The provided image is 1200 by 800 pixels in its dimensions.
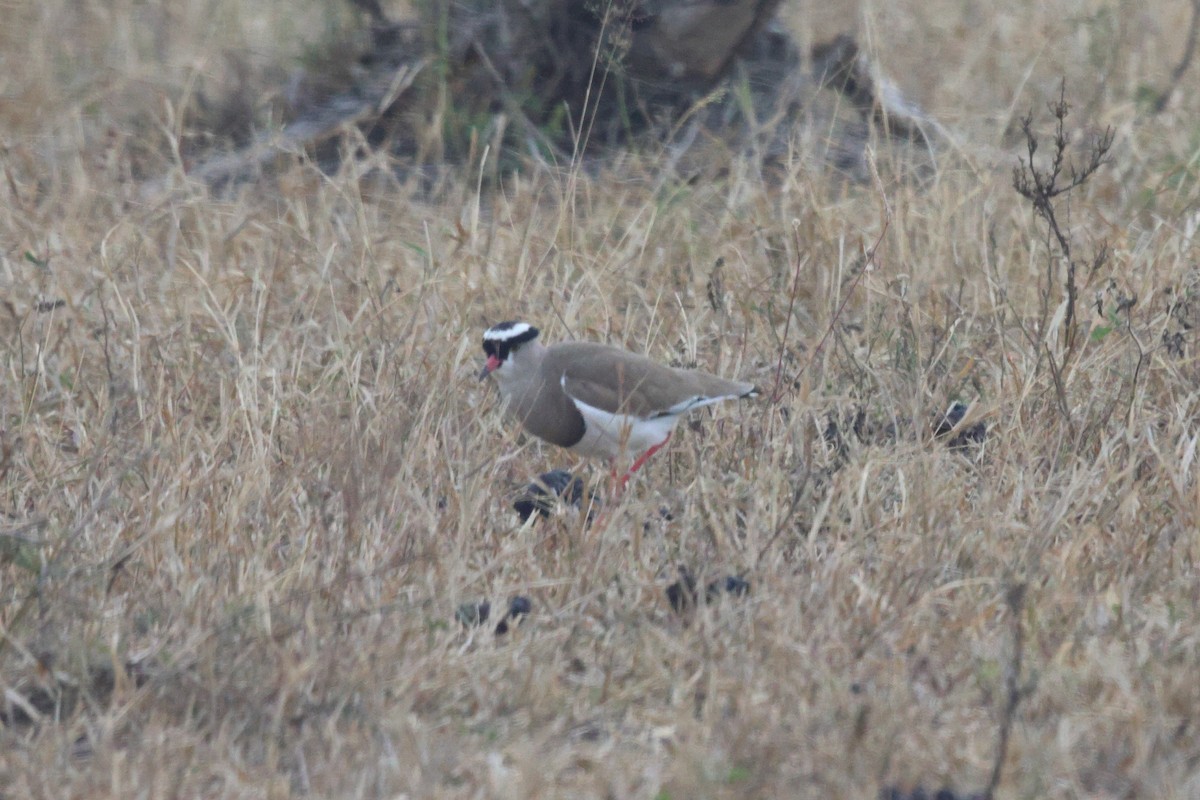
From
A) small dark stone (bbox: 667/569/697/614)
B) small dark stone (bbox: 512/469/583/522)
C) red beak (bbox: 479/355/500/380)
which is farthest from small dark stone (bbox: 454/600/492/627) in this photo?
red beak (bbox: 479/355/500/380)

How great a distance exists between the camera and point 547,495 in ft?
13.8

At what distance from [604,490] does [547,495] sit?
0.48 meters

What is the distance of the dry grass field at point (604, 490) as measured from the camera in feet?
9.89

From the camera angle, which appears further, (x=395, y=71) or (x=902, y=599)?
(x=395, y=71)

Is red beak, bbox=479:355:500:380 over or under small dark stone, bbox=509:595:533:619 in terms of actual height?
over

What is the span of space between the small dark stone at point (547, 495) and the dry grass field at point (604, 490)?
2.0 inches

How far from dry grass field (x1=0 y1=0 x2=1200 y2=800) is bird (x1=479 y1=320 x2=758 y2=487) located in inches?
5.7

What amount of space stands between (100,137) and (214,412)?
3.03 metres

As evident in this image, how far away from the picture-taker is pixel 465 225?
6.18 m

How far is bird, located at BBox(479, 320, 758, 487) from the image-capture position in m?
4.38

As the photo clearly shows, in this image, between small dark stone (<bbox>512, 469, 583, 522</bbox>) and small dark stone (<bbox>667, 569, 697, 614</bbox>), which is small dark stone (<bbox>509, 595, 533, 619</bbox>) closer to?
small dark stone (<bbox>667, 569, 697, 614</bbox>)

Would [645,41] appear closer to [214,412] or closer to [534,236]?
[534,236]

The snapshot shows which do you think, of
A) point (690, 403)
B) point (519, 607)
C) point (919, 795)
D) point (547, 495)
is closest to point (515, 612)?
point (519, 607)

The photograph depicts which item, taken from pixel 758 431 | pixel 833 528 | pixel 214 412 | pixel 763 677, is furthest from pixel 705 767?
pixel 214 412
